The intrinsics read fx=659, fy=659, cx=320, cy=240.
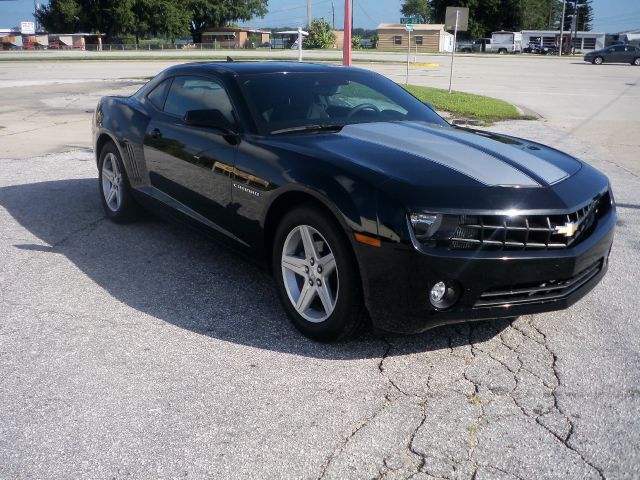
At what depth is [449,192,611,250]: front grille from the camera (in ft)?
10.5

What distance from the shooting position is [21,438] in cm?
284

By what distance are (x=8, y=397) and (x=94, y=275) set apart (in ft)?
5.80

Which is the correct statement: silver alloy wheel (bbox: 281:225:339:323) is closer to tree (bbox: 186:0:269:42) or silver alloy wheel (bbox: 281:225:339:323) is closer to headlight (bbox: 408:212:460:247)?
headlight (bbox: 408:212:460:247)

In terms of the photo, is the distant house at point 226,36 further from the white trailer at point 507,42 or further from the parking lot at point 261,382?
the parking lot at point 261,382

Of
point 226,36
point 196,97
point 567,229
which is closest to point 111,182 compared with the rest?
point 196,97

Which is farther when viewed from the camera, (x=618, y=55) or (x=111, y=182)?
(x=618, y=55)

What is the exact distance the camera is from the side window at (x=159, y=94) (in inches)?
212

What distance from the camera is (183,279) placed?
4.75 m

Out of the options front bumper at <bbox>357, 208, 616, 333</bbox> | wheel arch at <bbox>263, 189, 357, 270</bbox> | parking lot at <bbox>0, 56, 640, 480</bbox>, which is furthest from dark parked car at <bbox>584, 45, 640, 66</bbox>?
front bumper at <bbox>357, 208, 616, 333</bbox>

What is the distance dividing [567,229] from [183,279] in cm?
266

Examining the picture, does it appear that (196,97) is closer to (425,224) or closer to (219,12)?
(425,224)

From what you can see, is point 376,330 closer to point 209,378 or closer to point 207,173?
point 209,378

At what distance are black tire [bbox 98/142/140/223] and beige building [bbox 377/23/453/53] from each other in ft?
241

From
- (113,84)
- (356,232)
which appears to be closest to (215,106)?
(356,232)
